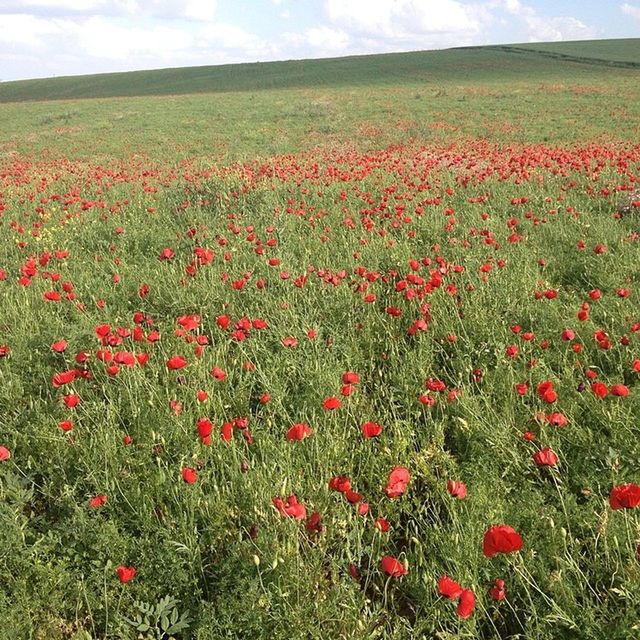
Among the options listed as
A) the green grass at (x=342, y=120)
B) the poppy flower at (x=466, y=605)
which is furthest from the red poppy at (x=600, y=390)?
the green grass at (x=342, y=120)

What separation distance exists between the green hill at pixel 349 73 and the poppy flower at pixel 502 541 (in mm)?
51769

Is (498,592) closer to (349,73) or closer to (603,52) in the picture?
(349,73)

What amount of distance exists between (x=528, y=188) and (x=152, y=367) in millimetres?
6727

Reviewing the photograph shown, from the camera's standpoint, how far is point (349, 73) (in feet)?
200

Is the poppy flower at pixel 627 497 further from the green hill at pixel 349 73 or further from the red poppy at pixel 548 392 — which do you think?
the green hill at pixel 349 73

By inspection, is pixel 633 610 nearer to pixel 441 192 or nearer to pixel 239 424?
pixel 239 424

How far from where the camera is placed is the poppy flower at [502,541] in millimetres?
1516

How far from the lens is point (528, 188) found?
8.00 metres

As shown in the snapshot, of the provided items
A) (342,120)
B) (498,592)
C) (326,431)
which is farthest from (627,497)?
(342,120)

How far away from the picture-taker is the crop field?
2014mm

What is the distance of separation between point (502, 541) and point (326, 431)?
135 cm

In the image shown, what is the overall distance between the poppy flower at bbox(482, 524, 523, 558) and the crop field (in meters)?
0.01

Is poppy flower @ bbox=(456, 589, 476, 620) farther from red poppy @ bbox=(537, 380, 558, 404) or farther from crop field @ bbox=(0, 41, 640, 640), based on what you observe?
red poppy @ bbox=(537, 380, 558, 404)

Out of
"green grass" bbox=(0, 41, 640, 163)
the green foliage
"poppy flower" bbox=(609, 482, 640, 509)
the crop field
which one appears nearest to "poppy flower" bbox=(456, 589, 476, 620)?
the crop field
